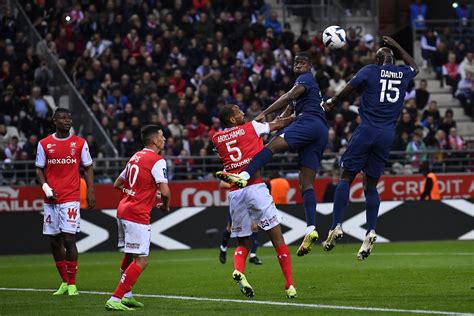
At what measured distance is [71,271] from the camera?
16.0 m

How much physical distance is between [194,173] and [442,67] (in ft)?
35.9

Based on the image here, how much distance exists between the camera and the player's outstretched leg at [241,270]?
46.7 ft

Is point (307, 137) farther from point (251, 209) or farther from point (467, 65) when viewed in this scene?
point (467, 65)

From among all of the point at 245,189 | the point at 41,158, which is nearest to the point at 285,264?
the point at 245,189

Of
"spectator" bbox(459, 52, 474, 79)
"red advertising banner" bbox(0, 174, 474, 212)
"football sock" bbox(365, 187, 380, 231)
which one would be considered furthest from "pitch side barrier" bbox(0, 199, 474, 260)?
"football sock" bbox(365, 187, 380, 231)

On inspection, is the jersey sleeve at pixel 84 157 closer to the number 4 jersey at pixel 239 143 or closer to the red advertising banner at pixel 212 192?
the number 4 jersey at pixel 239 143

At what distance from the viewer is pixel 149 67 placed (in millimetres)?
33719

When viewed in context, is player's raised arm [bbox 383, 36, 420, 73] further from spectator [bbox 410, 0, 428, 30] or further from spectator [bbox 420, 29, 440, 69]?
spectator [bbox 410, 0, 428, 30]

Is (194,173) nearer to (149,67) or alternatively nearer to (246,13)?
(149,67)

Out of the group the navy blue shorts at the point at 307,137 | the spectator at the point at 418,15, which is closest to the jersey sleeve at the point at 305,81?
the navy blue shorts at the point at 307,137

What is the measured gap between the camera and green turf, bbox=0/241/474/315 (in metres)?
13.4

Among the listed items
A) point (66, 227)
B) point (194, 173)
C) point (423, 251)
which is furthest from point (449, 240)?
point (66, 227)

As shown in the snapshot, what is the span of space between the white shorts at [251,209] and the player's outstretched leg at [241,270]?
183 millimetres

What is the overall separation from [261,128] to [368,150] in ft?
7.38
